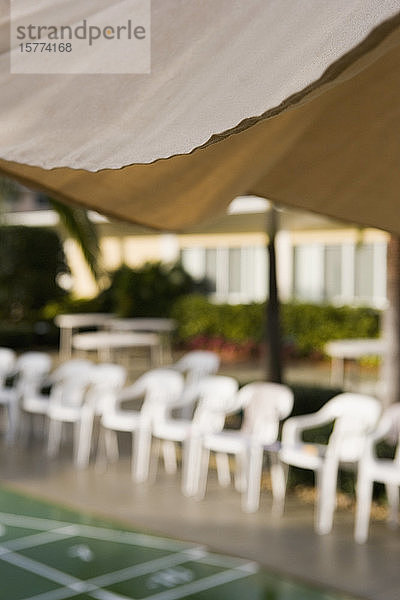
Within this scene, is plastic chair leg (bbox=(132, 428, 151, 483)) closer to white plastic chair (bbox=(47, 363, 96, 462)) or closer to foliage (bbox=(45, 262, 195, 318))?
white plastic chair (bbox=(47, 363, 96, 462))

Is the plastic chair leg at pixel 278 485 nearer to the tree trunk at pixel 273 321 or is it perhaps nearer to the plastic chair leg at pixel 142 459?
the plastic chair leg at pixel 142 459

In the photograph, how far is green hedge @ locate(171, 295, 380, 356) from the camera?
20.7 m

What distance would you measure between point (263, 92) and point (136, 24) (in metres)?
0.52

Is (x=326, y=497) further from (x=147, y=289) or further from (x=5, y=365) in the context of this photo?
(x=147, y=289)

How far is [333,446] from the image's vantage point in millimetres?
7500

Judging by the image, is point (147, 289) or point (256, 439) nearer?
point (256, 439)

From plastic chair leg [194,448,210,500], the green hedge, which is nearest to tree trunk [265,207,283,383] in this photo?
plastic chair leg [194,448,210,500]

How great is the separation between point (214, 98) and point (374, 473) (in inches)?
217

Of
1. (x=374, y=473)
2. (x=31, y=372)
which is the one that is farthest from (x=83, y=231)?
(x=374, y=473)

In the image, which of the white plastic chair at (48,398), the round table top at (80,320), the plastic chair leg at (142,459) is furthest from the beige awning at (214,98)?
the round table top at (80,320)

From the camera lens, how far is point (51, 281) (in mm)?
25766

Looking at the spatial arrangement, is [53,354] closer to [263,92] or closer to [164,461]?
[164,461]

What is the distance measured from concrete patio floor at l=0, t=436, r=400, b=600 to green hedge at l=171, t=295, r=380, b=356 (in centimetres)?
1116

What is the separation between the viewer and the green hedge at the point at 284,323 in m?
20.7
